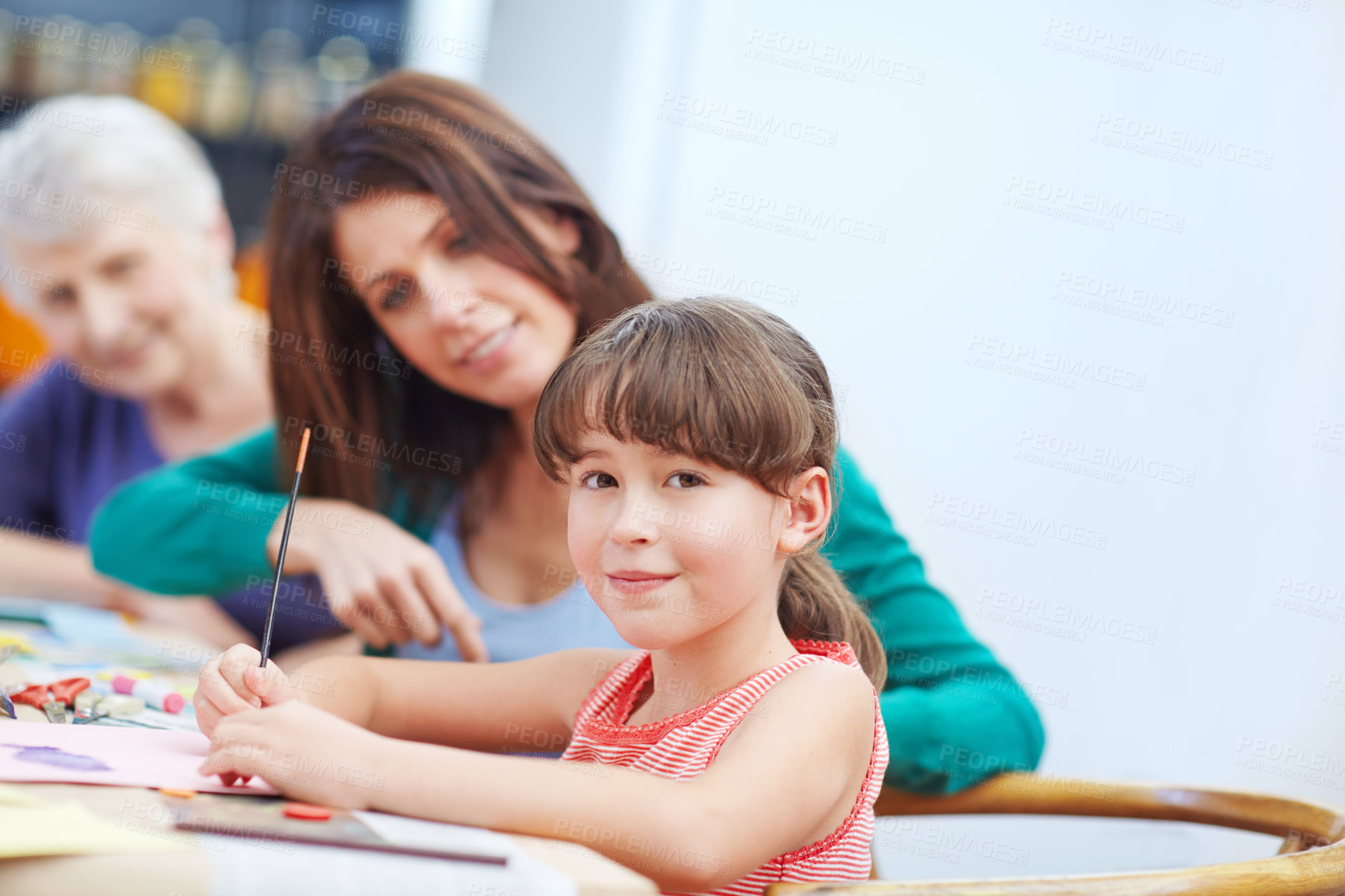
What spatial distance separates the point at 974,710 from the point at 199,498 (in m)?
1.14

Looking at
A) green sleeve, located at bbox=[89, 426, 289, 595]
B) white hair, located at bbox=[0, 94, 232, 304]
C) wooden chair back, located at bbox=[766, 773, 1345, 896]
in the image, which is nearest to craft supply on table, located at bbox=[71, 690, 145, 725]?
green sleeve, located at bbox=[89, 426, 289, 595]

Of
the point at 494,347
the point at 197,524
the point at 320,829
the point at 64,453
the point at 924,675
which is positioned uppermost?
the point at 494,347

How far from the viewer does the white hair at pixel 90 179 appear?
209cm

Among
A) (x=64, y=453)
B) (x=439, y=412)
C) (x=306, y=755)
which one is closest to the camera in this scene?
(x=306, y=755)

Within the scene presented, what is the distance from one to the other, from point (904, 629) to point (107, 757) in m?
0.83

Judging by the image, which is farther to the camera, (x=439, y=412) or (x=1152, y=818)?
(x=439, y=412)

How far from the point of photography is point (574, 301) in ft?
4.97

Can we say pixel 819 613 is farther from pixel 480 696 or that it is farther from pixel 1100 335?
pixel 1100 335

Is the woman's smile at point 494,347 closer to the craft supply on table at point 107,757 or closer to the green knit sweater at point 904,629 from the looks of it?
the green knit sweater at point 904,629

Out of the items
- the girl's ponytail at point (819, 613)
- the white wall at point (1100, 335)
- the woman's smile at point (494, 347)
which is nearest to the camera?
the girl's ponytail at point (819, 613)

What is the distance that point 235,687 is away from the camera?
2.83ft

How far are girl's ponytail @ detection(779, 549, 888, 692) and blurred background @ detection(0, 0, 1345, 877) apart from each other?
0.71 meters

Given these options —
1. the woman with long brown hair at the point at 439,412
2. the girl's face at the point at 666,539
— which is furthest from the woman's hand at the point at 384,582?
the girl's face at the point at 666,539

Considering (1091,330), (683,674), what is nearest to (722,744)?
(683,674)
